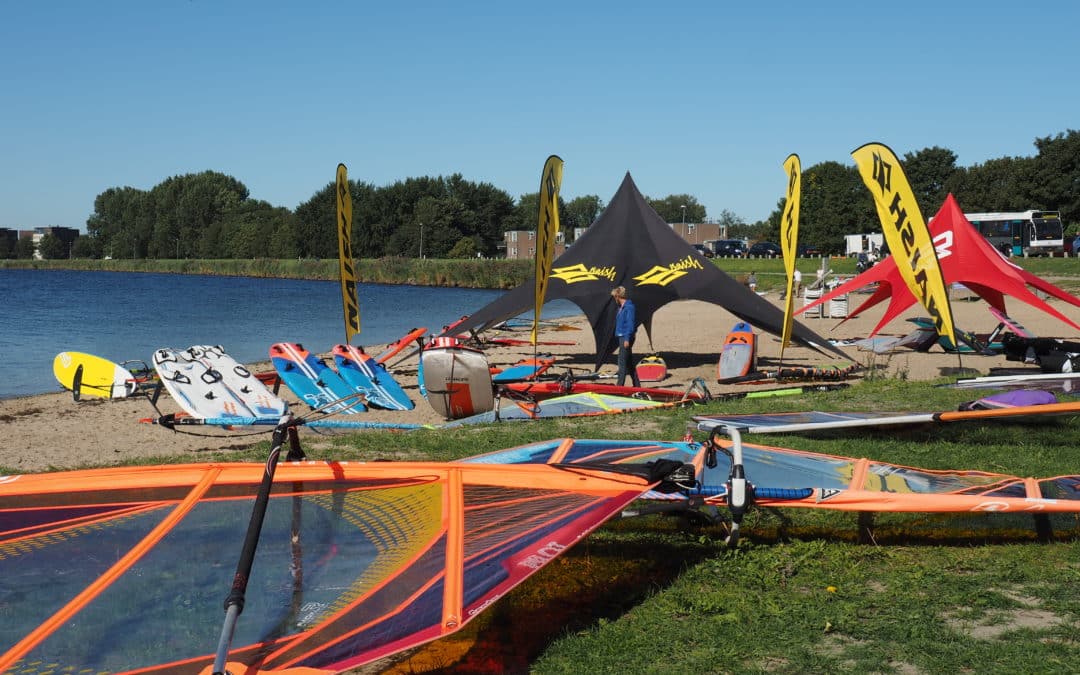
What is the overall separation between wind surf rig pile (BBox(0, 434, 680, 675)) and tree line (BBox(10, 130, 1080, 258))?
69041mm

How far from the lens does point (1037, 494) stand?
5371 millimetres

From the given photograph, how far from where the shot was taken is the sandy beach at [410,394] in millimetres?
9570

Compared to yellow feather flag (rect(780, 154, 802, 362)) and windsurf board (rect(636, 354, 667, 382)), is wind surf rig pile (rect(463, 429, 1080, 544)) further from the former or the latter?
windsurf board (rect(636, 354, 667, 382))

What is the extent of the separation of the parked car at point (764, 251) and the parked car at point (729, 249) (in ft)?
6.47

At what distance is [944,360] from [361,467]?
13.1 meters

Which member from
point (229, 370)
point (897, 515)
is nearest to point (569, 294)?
point (229, 370)

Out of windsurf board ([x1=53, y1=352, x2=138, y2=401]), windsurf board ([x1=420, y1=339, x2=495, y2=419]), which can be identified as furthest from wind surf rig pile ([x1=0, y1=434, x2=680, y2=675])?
windsurf board ([x1=53, y1=352, x2=138, y2=401])

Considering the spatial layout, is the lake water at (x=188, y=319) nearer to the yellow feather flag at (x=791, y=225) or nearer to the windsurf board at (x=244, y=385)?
the windsurf board at (x=244, y=385)

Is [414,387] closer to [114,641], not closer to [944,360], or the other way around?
[944,360]

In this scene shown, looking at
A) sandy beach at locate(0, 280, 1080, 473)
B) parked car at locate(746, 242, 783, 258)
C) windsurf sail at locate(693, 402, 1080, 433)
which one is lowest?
sandy beach at locate(0, 280, 1080, 473)

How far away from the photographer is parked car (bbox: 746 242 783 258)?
66.1 m

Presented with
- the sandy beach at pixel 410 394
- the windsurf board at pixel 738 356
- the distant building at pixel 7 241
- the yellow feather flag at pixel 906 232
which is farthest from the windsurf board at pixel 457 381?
the distant building at pixel 7 241

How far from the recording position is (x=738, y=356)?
14102 mm

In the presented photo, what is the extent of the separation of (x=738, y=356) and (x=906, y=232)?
4134 mm
